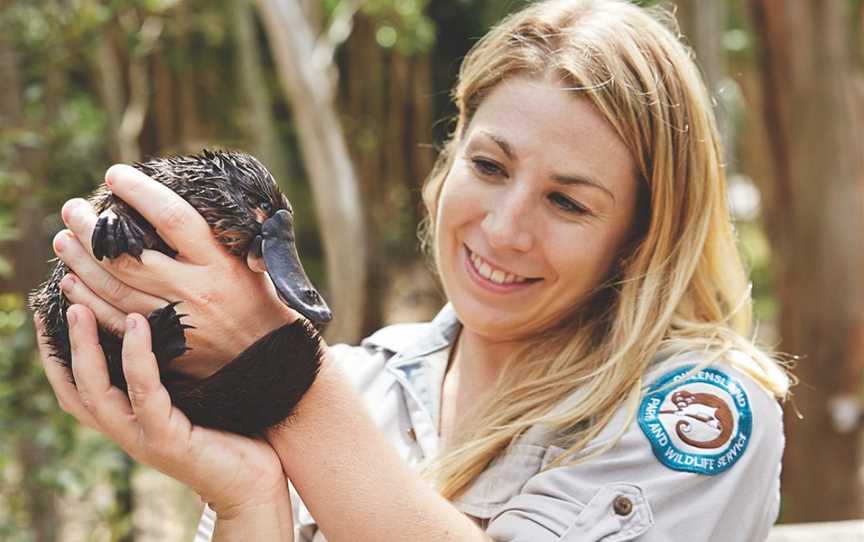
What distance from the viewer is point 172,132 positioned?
25.6 ft

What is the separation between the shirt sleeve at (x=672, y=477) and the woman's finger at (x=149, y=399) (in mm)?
495

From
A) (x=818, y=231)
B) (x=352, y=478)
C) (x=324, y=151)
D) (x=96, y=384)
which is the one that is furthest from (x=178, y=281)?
(x=818, y=231)

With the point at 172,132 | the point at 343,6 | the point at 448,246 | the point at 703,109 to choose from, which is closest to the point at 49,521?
the point at 448,246

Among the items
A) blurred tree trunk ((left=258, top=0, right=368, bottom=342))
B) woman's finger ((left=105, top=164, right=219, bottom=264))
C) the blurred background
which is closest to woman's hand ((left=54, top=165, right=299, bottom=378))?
woman's finger ((left=105, top=164, right=219, bottom=264))

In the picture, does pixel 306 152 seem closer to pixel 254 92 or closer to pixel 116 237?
pixel 254 92

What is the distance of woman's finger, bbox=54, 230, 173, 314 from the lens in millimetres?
1326

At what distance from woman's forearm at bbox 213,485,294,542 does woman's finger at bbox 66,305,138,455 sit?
0.58 feet

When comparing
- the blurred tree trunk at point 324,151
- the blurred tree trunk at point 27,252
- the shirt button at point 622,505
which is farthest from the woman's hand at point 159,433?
the blurred tree trunk at point 324,151

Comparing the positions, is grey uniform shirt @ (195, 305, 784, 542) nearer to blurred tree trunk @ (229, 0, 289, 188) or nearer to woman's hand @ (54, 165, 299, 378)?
woman's hand @ (54, 165, 299, 378)

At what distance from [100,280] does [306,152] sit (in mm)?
3516

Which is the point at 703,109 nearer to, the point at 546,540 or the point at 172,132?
the point at 546,540

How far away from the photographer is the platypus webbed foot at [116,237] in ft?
4.28

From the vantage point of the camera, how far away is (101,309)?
1.34 meters

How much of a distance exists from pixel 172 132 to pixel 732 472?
701cm
